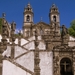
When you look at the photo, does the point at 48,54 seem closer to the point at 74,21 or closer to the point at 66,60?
the point at 66,60

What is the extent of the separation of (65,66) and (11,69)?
801 cm

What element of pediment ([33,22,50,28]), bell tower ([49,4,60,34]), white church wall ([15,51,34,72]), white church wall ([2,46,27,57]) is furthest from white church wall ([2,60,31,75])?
bell tower ([49,4,60,34])

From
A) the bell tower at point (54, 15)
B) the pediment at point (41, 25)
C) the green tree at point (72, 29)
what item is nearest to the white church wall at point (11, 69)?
A: the pediment at point (41, 25)

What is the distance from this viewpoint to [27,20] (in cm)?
4741

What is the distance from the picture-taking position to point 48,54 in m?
23.0

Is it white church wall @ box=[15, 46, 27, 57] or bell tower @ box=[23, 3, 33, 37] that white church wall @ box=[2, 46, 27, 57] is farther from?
bell tower @ box=[23, 3, 33, 37]

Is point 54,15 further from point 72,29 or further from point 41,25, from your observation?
point 72,29

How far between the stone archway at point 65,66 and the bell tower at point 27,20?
22.3m

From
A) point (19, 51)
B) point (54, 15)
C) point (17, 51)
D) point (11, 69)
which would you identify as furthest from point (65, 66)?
point (54, 15)

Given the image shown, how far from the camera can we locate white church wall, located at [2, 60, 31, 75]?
17734mm

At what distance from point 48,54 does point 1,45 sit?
5.33 metres

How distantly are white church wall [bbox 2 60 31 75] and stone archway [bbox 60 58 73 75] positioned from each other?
24.2ft

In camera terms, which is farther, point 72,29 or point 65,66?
point 72,29

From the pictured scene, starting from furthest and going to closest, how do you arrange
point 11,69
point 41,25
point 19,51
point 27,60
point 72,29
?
1. point 72,29
2. point 41,25
3. point 19,51
4. point 27,60
5. point 11,69
